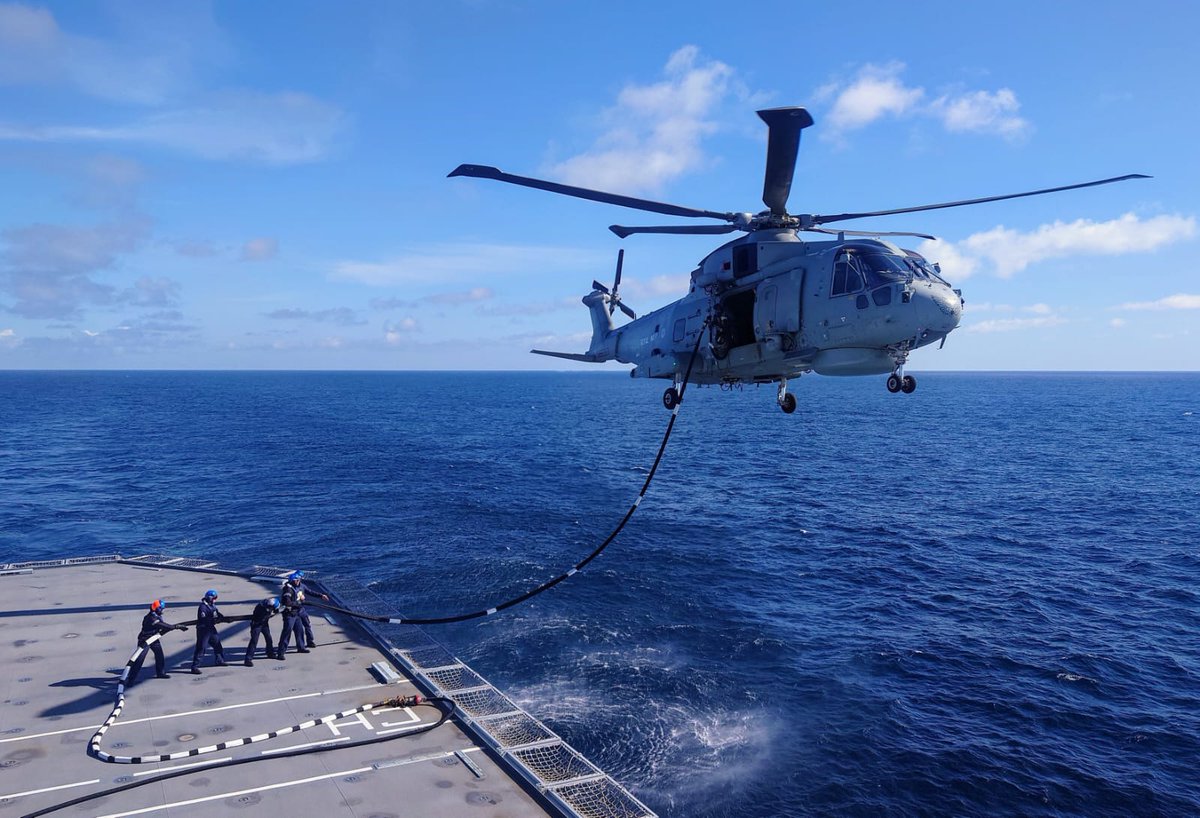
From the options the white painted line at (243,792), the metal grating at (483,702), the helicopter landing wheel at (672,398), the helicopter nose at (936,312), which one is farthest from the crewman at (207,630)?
the helicopter nose at (936,312)

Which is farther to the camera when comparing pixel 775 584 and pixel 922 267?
pixel 775 584

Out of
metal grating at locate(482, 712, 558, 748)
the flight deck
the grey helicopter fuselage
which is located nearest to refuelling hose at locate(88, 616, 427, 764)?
the flight deck

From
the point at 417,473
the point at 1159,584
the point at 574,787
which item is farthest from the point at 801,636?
the point at 417,473

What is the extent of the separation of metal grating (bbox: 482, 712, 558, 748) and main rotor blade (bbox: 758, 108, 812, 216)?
14.7 metres

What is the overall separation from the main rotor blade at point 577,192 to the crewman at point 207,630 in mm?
15037

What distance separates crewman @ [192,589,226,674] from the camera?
21422 mm

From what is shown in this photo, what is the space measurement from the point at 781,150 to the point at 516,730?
15.9 meters

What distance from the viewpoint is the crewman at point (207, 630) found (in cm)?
2142

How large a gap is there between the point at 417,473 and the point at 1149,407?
187 meters

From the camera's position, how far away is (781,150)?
47.2ft

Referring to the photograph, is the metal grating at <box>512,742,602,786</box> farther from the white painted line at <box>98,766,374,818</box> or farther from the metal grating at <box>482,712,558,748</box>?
the white painted line at <box>98,766,374,818</box>

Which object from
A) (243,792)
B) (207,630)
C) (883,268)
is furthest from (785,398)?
(207,630)

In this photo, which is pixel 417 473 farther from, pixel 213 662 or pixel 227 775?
pixel 227 775

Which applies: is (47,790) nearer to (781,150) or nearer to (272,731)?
(272,731)
